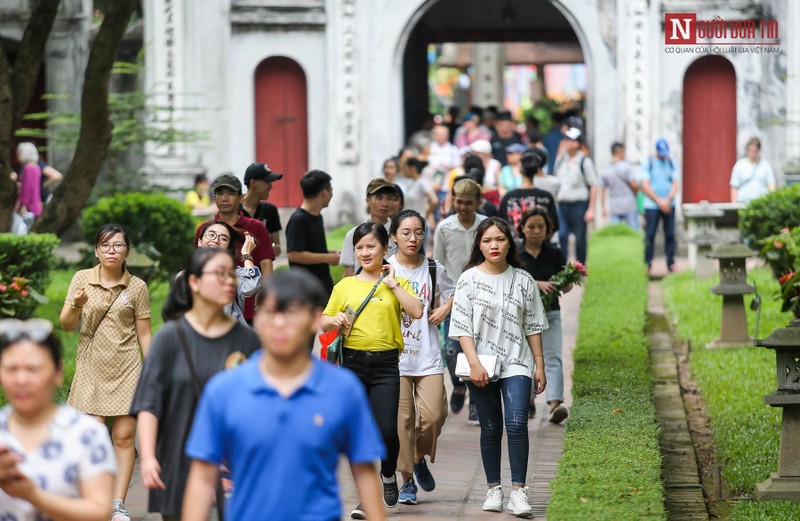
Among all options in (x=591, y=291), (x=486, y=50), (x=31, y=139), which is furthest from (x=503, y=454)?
(x=486, y=50)

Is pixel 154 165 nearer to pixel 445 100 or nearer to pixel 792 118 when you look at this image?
pixel 792 118

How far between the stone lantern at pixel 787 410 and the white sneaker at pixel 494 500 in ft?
5.14

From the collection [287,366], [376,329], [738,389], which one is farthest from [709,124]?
[287,366]

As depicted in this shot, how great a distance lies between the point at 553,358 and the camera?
10.3m

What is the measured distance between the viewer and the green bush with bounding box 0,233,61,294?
43.3 feet

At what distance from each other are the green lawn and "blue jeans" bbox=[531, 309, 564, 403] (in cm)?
116

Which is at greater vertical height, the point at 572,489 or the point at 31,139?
the point at 31,139

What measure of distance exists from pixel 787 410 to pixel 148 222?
10345mm

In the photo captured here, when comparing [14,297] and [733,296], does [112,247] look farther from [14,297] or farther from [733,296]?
[733,296]

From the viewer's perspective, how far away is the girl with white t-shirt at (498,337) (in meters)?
7.59

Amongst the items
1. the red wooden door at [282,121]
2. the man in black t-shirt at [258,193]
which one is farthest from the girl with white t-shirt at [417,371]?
the red wooden door at [282,121]

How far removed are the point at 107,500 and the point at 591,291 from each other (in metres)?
11.8

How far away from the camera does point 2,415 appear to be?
4363 millimetres

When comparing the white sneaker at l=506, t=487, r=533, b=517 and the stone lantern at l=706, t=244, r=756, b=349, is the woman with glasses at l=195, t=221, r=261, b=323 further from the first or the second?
the stone lantern at l=706, t=244, r=756, b=349
